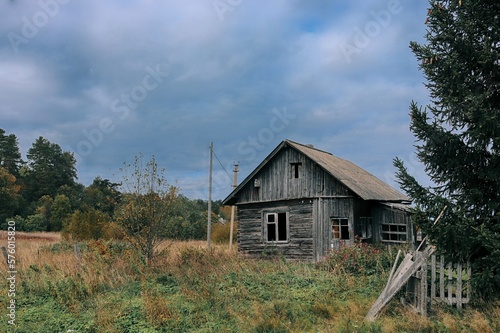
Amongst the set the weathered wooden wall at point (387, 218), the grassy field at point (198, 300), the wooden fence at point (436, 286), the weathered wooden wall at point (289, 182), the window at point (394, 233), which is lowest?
the grassy field at point (198, 300)

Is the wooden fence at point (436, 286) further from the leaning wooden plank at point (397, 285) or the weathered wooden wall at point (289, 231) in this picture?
the weathered wooden wall at point (289, 231)

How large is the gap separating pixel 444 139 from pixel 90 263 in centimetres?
1164

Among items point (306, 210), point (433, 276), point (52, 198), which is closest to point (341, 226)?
point (306, 210)

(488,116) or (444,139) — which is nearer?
(488,116)

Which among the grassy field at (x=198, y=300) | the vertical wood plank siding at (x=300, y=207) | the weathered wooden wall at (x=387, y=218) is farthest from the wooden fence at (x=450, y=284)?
the weathered wooden wall at (x=387, y=218)

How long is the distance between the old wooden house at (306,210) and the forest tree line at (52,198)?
44.5ft

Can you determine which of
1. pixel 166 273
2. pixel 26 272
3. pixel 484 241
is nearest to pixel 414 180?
pixel 484 241

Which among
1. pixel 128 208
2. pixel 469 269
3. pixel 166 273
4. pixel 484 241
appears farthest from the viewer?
pixel 128 208

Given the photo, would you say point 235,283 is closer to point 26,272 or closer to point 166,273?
point 166,273

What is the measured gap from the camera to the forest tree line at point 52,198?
1391 inches

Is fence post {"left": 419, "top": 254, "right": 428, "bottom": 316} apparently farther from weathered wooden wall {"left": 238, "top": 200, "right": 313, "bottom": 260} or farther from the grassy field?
weathered wooden wall {"left": 238, "top": 200, "right": 313, "bottom": 260}

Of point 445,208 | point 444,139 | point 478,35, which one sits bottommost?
point 445,208

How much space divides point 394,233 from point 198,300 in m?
12.5

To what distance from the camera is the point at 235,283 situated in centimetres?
1247
